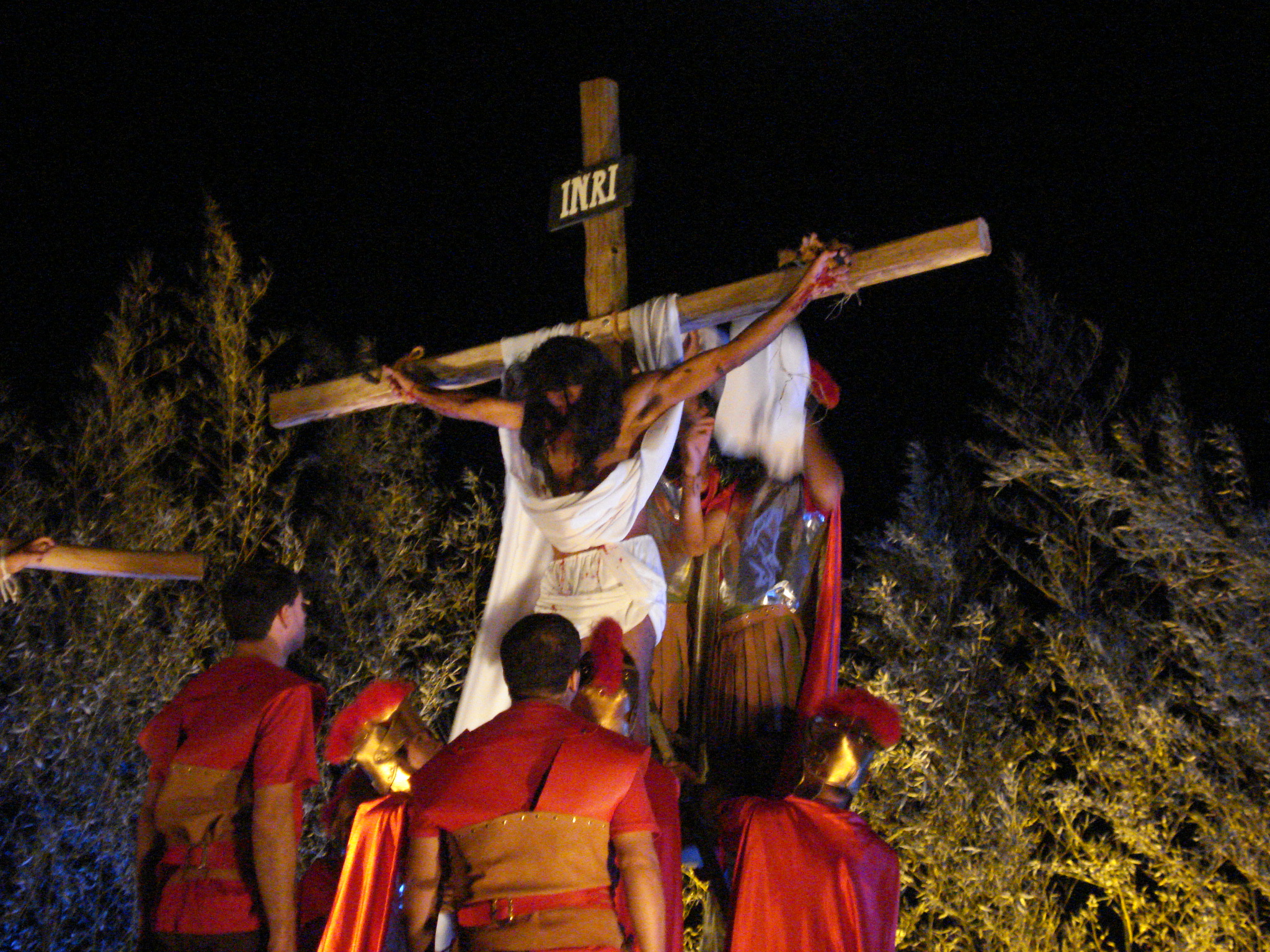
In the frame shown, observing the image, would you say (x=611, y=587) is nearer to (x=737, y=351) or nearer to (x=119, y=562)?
(x=737, y=351)

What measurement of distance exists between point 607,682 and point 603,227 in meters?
1.66

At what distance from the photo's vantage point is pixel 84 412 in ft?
25.6

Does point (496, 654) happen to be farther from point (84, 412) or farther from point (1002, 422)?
point (84, 412)

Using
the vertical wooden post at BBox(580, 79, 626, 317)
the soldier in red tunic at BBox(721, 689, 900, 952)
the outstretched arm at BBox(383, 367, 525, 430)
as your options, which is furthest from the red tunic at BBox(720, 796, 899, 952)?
the vertical wooden post at BBox(580, 79, 626, 317)

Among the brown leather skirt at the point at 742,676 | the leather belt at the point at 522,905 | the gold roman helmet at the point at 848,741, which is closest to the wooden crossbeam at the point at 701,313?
the brown leather skirt at the point at 742,676

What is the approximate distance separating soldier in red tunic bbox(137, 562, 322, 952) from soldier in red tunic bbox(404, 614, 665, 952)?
46cm

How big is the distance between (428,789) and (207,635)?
17.9 feet

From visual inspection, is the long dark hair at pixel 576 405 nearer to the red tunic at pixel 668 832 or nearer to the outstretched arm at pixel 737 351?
the outstretched arm at pixel 737 351

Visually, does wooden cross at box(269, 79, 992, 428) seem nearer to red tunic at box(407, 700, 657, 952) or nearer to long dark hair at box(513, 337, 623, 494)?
long dark hair at box(513, 337, 623, 494)

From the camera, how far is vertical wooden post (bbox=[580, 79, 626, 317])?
4.31m

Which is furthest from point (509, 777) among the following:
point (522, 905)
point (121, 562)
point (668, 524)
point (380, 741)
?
point (668, 524)

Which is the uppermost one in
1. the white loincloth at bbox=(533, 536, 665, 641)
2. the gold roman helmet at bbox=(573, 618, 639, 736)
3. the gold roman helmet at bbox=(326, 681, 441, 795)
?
the white loincloth at bbox=(533, 536, 665, 641)

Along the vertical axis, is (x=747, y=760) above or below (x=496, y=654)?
below

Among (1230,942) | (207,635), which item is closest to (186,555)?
(207,635)
